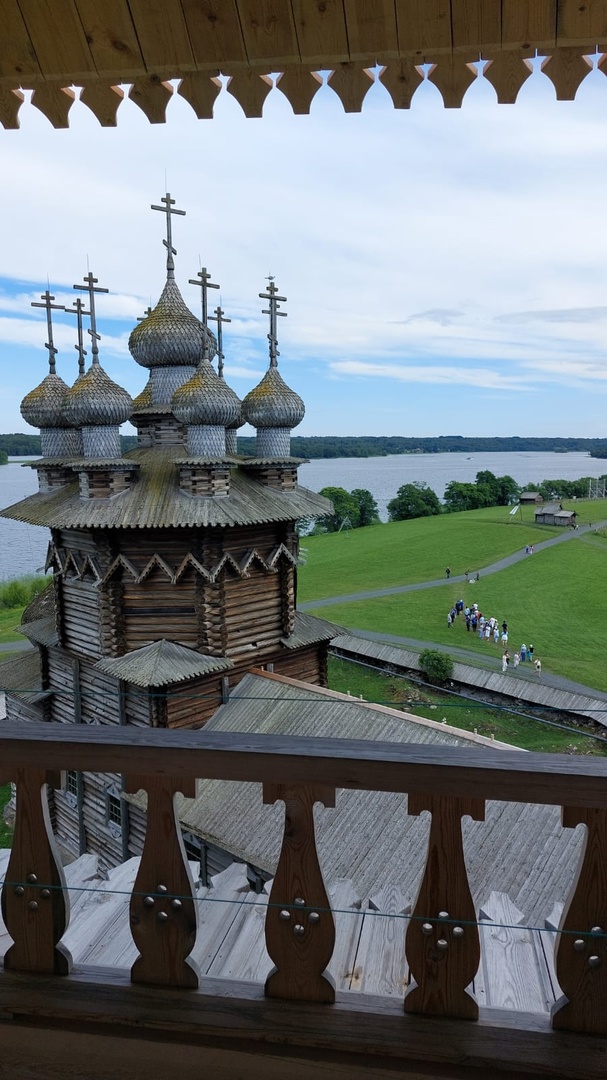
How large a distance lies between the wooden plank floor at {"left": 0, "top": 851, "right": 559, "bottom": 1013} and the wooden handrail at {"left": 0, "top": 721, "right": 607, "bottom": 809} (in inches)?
14.8

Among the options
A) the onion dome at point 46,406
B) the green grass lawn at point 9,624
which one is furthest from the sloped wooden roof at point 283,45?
the green grass lawn at point 9,624

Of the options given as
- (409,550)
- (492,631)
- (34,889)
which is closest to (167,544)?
(34,889)

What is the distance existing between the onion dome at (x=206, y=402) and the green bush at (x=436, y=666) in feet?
49.4

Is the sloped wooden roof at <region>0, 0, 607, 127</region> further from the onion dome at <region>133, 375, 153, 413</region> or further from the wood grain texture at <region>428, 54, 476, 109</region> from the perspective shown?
the onion dome at <region>133, 375, 153, 413</region>

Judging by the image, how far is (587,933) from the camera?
160 cm

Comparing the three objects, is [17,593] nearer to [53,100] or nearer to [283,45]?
[53,100]

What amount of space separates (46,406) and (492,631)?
22766mm

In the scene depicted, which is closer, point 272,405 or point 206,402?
point 206,402

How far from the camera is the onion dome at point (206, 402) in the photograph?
34.8 feet

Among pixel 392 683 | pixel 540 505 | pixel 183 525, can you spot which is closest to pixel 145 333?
pixel 183 525

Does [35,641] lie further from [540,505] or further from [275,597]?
[540,505]

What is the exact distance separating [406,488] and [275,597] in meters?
54.1

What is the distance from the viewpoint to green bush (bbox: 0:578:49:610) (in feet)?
129

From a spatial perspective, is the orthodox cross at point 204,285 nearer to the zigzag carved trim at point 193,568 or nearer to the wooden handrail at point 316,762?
the zigzag carved trim at point 193,568
